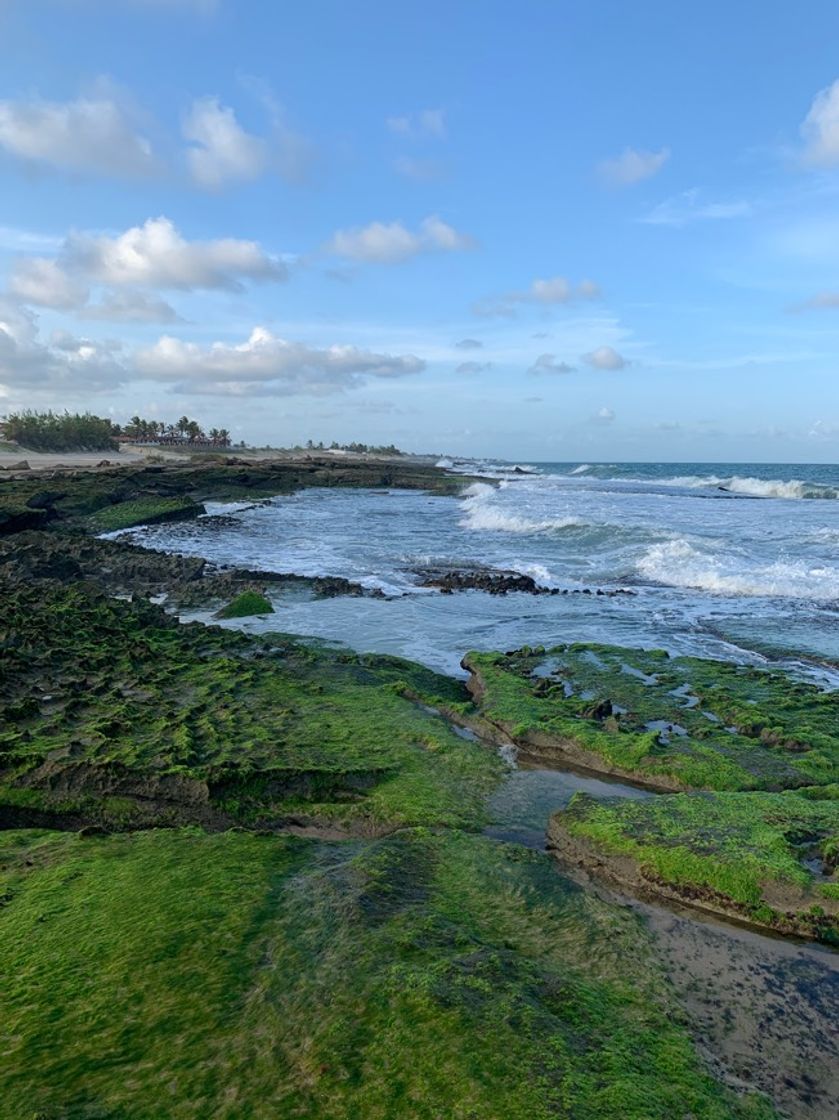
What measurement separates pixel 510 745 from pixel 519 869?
3.04m

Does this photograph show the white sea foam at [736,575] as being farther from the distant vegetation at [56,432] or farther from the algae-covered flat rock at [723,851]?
the distant vegetation at [56,432]

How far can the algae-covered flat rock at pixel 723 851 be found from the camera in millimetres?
5316

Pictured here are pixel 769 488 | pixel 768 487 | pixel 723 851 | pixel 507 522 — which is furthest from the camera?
pixel 768 487

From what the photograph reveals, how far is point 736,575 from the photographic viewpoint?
→ 19125mm

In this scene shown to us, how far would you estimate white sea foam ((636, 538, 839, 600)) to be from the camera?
1803 cm

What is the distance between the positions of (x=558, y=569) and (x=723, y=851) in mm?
16673

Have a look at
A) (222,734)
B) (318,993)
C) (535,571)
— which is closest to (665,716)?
(222,734)

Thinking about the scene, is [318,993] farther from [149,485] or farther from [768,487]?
[768,487]

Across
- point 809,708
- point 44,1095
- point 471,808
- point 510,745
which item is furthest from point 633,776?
point 44,1095

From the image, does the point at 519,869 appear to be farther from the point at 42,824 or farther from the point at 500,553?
the point at 500,553

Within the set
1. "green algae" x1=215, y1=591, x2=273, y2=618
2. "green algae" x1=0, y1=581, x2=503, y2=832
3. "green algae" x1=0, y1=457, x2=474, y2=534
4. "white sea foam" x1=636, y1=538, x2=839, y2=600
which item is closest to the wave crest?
"green algae" x1=0, y1=457, x2=474, y2=534

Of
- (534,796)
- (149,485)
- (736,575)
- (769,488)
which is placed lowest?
(534,796)

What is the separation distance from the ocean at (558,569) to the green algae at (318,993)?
22.5 feet

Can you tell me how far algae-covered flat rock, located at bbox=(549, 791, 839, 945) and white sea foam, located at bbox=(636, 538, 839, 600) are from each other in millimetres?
12295
